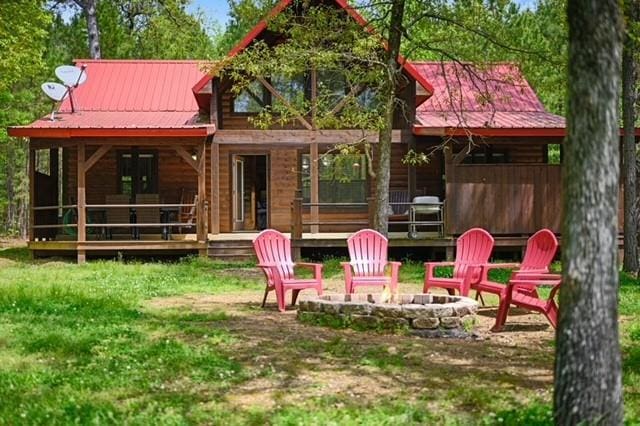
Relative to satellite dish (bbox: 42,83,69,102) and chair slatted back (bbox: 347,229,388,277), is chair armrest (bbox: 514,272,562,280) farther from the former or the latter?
satellite dish (bbox: 42,83,69,102)

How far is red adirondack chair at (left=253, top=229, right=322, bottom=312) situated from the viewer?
9.32 metres

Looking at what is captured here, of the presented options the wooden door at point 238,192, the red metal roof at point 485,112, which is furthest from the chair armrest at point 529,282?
the wooden door at point 238,192

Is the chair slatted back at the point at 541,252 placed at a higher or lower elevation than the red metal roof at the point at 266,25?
lower

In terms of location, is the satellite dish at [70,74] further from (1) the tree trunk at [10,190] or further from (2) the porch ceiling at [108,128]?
(1) the tree trunk at [10,190]

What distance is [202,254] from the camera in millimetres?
16250

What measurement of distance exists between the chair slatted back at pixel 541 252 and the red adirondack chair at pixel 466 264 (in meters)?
0.57

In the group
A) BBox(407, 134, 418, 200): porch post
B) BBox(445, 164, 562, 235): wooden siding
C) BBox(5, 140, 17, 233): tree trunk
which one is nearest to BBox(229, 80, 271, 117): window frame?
BBox(407, 134, 418, 200): porch post

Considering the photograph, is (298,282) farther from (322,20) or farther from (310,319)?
(322,20)

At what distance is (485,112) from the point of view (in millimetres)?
18703

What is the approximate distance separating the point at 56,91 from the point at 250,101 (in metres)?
4.62

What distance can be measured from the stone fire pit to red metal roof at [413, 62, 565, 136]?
558 cm

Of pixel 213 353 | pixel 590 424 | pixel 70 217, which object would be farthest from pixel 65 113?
pixel 590 424

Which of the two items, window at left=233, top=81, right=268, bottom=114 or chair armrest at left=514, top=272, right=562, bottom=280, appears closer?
chair armrest at left=514, top=272, right=562, bottom=280

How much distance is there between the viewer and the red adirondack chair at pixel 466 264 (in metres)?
9.36
